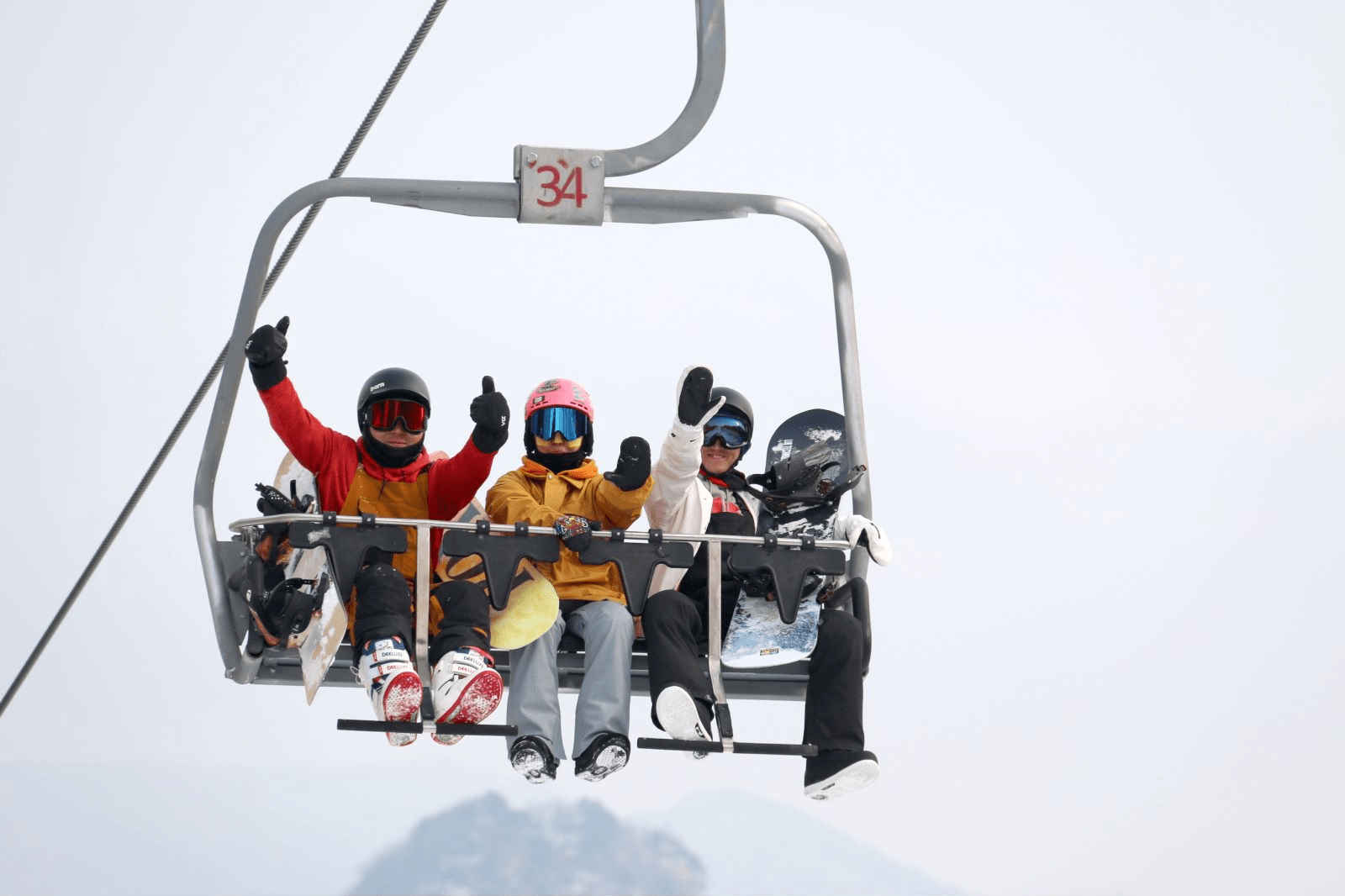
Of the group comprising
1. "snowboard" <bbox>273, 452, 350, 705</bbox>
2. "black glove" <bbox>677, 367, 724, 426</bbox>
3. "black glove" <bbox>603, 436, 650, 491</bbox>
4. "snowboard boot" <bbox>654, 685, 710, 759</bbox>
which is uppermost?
"black glove" <bbox>677, 367, 724, 426</bbox>

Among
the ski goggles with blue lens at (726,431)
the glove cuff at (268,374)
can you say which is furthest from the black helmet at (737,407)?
the glove cuff at (268,374)

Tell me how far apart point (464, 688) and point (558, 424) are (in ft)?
3.36

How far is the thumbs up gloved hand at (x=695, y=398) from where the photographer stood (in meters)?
5.25

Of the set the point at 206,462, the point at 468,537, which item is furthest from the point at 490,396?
the point at 206,462

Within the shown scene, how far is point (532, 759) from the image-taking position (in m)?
5.08

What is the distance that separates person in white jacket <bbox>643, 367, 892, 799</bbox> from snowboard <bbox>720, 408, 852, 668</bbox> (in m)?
0.05

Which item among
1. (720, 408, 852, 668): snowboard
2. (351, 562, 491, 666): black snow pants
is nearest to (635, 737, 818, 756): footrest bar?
(720, 408, 852, 668): snowboard

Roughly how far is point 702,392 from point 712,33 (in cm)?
99

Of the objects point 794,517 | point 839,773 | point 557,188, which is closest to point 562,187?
point 557,188

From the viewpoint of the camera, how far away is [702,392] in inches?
207

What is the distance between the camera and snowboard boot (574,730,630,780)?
509 cm

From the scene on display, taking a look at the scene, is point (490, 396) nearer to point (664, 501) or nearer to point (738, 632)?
point (664, 501)

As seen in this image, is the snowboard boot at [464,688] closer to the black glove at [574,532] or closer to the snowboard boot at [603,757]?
the snowboard boot at [603,757]

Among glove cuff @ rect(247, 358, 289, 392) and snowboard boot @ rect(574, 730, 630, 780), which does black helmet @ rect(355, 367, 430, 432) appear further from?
snowboard boot @ rect(574, 730, 630, 780)
